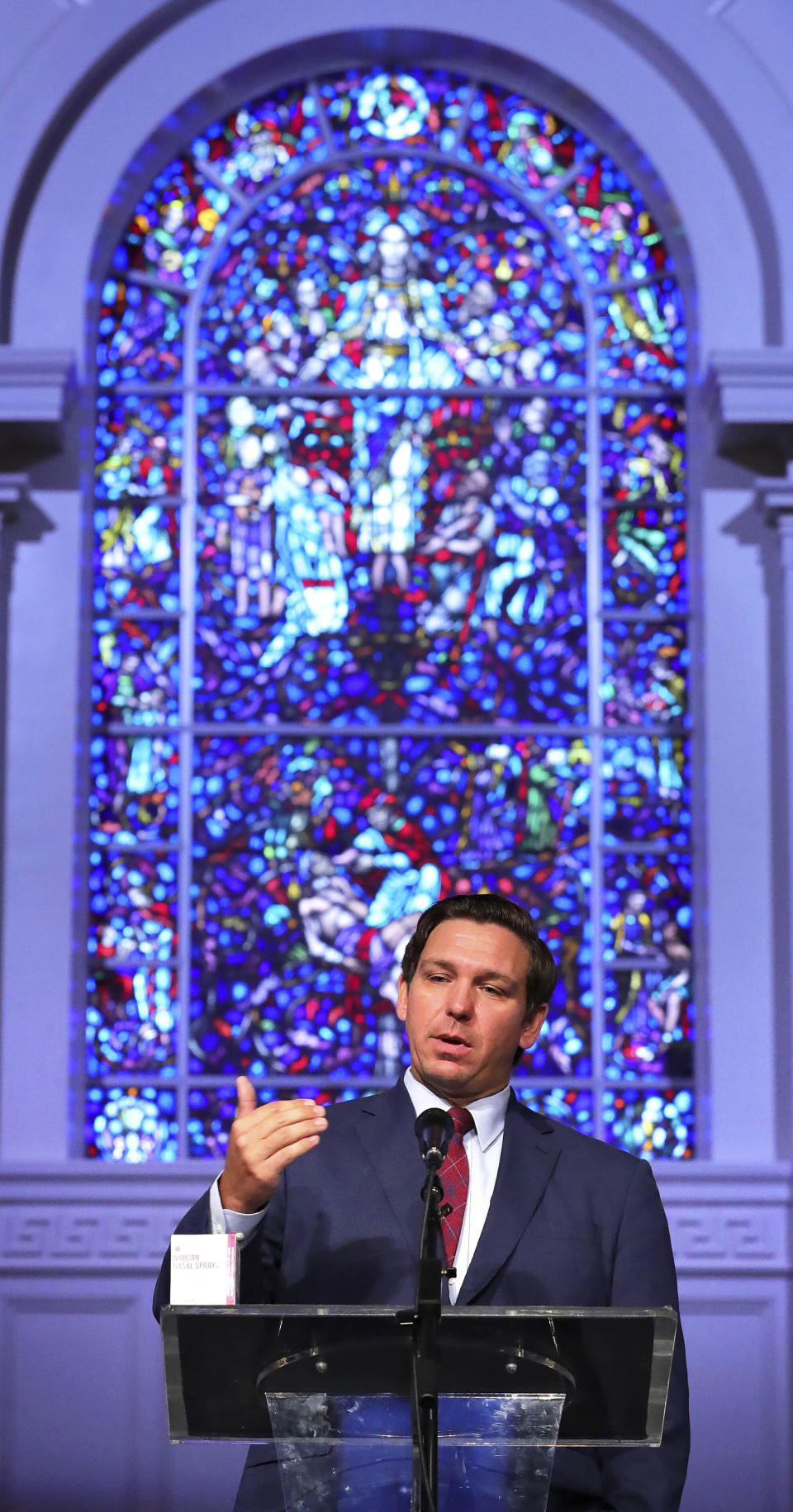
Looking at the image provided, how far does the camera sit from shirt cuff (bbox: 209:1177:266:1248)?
2.36m

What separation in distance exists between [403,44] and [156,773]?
2397 mm

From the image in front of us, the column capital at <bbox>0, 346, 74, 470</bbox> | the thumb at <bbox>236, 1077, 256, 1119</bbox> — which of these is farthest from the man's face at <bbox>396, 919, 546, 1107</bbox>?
the column capital at <bbox>0, 346, 74, 470</bbox>

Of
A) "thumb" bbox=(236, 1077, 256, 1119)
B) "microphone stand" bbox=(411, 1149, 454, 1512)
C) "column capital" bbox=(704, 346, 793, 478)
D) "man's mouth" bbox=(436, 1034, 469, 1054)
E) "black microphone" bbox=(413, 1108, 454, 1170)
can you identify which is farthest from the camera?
"column capital" bbox=(704, 346, 793, 478)

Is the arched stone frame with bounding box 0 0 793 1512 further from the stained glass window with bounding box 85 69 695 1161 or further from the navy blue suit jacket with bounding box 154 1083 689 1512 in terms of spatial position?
the navy blue suit jacket with bounding box 154 1083 689 1512

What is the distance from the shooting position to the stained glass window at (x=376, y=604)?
206 inches

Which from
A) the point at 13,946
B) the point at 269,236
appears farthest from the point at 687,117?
the point at 13,946

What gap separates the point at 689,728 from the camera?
5.33 meters

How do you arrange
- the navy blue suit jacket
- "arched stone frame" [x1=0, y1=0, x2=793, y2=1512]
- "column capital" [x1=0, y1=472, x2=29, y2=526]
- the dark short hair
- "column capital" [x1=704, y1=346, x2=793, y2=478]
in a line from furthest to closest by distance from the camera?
"column capital" [x1=0, y1=472, x2=29, y2=526] < "column capital" [x1=704, y1=346, x2=793, y2=478] < "arched stone frame" [x1=0, y1=0, x2=793, y2=1512] < the dark short hair < the navy blue suit jacket

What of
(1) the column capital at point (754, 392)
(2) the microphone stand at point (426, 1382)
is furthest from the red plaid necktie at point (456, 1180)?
(1) the column capital at point (754, 392)

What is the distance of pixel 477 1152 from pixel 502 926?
0.34 meters

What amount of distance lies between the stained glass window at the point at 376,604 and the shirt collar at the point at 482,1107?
248cm

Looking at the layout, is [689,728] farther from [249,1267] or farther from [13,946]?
[249,1267]

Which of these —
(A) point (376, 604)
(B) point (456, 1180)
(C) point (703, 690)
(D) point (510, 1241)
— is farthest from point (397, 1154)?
(A) point (376, 604)

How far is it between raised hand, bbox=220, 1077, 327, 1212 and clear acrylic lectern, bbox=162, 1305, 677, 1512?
0.90 ft
